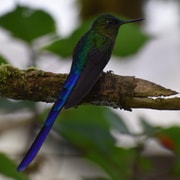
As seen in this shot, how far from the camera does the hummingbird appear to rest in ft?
2.86

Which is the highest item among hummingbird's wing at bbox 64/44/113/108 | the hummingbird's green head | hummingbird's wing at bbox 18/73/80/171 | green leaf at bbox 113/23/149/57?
the hummingbird's green head

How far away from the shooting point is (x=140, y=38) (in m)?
1.33

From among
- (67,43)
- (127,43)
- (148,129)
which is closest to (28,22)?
(67,43)

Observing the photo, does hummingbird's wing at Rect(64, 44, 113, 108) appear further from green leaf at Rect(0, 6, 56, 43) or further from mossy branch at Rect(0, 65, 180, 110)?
green leaf at Rect(0, 6, 56, 43)

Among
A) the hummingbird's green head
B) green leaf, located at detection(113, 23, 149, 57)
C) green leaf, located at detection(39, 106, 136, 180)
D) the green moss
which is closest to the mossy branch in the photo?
the green moss

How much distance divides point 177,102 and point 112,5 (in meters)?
2.45

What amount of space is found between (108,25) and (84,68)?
157 mm

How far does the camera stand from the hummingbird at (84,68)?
2.86ft

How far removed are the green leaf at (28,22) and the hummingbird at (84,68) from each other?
0.24 m

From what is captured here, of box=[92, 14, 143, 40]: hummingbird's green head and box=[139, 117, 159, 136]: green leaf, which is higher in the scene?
box=[92, 14, 143, 40]: hummingbird's green head

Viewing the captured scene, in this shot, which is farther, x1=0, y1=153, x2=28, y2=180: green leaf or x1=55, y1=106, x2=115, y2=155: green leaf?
x1=55, y1=106, x2=115, y2=155: green leaf

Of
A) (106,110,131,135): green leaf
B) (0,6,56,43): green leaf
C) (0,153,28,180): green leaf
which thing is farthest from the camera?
(0,6,56,43): green leaf

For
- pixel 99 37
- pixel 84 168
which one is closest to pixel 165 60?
pixel 84 168

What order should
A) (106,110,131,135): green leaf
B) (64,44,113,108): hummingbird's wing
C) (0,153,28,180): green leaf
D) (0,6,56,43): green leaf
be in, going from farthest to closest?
(0,6,56,43): green leaf, (106,110,131,135): green leaf, (0,153,28,180): green leaf, (64,44,113,108): hummingbird's wing
